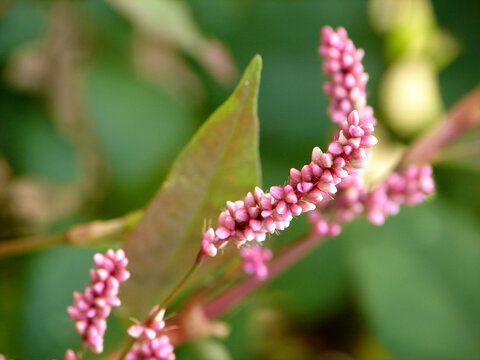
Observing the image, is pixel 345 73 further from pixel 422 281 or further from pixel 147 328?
pixel 422 281

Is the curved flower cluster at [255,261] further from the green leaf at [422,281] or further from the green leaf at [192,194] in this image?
the green leaf at [422,281]

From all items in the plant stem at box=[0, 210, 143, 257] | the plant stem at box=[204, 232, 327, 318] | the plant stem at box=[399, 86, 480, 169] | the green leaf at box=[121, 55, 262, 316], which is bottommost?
the plant stem at box=[204, 232, 327, 318]

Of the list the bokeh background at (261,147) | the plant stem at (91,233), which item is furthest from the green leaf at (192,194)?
the bokeh background at (261,147)

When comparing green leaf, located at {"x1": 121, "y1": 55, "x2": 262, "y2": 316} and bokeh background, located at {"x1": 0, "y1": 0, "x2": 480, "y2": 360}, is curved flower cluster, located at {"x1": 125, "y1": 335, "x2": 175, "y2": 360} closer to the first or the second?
green leaf, located at {"x1": 121, "y1": 55, "x2": 262, "y2": 316}

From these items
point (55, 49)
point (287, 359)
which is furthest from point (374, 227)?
point (55, 49)

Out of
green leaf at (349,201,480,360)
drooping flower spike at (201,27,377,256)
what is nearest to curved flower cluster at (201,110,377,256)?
drooping flower spike at (201,27,377,256)

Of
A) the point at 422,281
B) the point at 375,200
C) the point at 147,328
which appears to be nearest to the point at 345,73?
the point at 375,200
